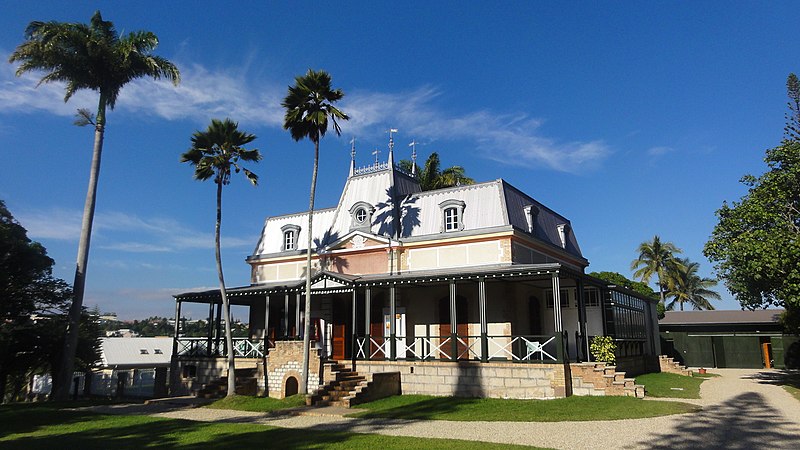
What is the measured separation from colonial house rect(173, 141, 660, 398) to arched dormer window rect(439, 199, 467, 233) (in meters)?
0.05

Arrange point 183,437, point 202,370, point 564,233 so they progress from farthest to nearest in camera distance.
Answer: point 564,233 → point 202,370 → point 183,437

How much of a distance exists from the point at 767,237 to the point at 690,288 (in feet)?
155

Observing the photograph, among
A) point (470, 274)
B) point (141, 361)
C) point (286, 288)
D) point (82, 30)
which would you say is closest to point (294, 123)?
point (286, 288)

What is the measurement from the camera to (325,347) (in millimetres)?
23562

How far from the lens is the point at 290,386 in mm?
19438

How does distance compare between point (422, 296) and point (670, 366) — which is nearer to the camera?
point (422, 296)

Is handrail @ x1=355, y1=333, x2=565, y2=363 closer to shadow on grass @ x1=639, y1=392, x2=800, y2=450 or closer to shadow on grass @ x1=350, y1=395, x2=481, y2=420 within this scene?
shadow on grass @ x1=350, y1=395, x2=481, y2=420

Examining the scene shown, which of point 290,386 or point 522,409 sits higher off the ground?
point 290,386

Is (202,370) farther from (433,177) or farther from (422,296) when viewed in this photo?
(433,177)

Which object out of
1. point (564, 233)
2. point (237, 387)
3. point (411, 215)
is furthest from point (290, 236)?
point (564, 233)

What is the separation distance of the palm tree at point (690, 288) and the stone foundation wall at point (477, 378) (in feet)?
152

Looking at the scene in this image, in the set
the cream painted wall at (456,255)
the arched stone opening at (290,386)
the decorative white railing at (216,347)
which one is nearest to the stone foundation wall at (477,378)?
the arched stone opening at (290,386)

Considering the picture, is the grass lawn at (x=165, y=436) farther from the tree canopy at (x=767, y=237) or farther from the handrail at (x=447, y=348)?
the tree canopy at (x=767, y=237)

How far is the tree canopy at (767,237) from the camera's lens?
16609 millimetres
